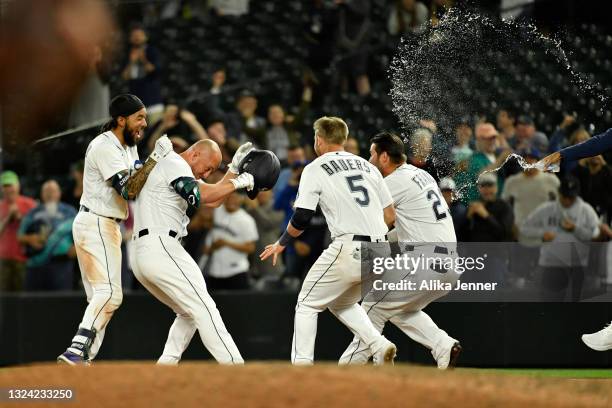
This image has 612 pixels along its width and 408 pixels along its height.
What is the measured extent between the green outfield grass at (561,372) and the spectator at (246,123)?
3.47 metres

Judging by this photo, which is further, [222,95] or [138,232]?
[222,95]

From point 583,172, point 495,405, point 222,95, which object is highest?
point 222,95

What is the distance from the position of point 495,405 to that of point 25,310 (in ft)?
21.0

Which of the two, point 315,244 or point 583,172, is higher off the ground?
point 583,172

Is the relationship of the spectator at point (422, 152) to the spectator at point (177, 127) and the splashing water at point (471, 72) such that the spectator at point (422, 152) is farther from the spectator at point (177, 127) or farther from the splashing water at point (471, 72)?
the spectator at point (177, 127)

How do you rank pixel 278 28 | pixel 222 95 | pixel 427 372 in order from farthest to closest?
pixel 278 28
pixel 222 95
pixel 427 372

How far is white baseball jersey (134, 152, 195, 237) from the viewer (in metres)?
6.72

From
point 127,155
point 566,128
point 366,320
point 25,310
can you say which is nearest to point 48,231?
point 25,310

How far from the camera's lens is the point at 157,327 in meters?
9.98

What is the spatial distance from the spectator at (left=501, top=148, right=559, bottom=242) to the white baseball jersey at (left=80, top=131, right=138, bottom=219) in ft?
12.2

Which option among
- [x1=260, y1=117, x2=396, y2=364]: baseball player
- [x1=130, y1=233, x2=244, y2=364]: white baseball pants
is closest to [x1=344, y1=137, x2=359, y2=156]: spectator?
[x1=260, y1=117, x2=396, y2=364]: baseball player

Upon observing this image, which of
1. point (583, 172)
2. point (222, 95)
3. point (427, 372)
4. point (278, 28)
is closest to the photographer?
point (427, 372)

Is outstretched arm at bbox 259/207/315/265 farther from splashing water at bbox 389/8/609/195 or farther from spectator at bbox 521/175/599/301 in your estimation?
spectator at bbox 521/175/599/301

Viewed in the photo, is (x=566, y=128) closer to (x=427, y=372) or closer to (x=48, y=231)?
(x=427, y=372)
